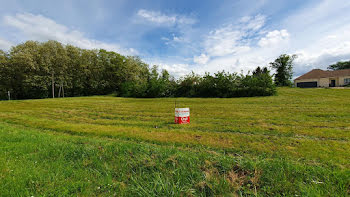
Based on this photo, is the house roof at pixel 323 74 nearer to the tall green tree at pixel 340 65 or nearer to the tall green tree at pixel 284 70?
the tall green tree at pixel 284 70

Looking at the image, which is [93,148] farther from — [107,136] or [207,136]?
[207,136]

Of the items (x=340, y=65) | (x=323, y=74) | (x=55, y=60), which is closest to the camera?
(x=55, y=60)

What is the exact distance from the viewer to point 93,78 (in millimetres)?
38844

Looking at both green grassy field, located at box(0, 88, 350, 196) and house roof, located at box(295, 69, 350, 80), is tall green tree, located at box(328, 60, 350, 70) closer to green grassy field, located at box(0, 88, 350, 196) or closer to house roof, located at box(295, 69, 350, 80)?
house roof, located at box(295, 69, 350, 80)

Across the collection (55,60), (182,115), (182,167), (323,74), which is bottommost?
(182,167)

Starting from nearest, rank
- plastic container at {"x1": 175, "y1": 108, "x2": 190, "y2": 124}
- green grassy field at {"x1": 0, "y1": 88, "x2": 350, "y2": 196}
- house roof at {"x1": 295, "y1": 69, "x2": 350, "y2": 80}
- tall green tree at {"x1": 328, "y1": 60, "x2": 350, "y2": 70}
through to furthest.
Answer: green grassy field at {"x1": 0, "y1": 88, "x2": 350, "y2": 196} → plastic container at {"x1": 175, "y1": 108, "x2": 190, "y2": 124} → house roof at {"x1": 295, "y1": 69, "x2": 350, "y2": 80} → tall green tree at {"x1": 328, "y1": 60, "x2": 350, "y2": 70}

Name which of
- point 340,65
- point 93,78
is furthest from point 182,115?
point 340,65

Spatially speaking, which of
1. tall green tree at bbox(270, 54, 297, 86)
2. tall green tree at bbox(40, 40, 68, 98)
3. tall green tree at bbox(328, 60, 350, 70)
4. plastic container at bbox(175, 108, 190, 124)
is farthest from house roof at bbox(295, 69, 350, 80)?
tall green tree at bbox(40, 40, 68, 98)

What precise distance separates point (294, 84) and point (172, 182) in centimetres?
5831

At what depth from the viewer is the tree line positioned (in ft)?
69.3

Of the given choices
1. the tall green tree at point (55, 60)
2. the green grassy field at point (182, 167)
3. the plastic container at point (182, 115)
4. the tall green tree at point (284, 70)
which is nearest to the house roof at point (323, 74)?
the tall green tree at point (284, 70)

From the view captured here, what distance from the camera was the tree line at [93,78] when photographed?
21125mm

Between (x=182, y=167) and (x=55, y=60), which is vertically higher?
(x=55, y=60)

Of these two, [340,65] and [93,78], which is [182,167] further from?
[340,65]
